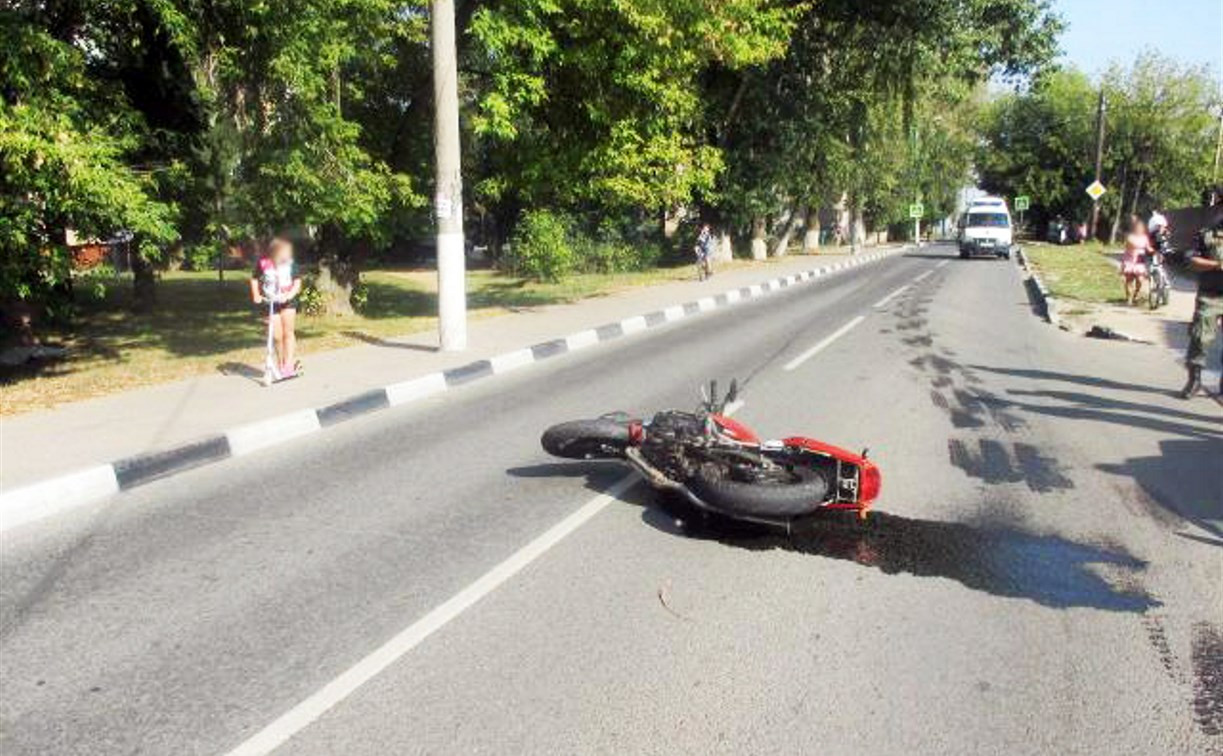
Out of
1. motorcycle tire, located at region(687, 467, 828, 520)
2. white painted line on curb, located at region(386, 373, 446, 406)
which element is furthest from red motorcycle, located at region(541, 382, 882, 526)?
white painted line on curb, located at region(386, 373, 446, 406)

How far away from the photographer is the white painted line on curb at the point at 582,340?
14.5 metres

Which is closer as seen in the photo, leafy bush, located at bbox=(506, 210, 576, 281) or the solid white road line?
the solid white road line

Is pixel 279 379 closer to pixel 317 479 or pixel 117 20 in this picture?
pixel 317 479

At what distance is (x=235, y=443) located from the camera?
25.9 ft

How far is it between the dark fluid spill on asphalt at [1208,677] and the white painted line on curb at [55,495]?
6.32m

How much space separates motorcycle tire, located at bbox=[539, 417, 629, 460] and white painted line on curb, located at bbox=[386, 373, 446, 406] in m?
3.87

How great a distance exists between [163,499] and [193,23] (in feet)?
24.8

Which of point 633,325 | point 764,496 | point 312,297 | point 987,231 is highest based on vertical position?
point 987,231

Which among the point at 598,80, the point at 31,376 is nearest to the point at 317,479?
the point at 31,376

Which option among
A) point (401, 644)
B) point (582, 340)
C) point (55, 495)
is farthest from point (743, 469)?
point (582, 340)

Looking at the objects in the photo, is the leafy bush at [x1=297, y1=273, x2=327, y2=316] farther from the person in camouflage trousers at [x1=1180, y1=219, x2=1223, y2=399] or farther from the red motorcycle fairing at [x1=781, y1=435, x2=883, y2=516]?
the red motorcycle fairing at [x1=781, y1=435, x2=883, y2=516]

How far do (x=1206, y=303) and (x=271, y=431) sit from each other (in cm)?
908

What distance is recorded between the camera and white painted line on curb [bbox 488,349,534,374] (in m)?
12.1

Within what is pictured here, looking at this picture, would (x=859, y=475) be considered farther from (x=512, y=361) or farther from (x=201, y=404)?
(x=512, y=361)
